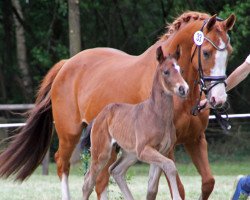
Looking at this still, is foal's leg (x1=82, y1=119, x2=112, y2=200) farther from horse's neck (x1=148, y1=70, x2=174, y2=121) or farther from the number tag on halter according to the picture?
the number tag on halter

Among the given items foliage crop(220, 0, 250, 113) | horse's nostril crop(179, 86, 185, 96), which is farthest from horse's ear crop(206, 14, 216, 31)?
foliage crop(220, 0, 250, 113)

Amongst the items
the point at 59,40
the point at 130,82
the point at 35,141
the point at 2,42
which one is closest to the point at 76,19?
the point at 59,40

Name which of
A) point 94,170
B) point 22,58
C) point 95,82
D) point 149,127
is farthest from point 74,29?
point 149,127

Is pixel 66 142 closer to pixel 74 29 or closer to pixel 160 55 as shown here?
pixel 160 55

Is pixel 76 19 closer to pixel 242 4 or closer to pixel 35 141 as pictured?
pixel 242 4

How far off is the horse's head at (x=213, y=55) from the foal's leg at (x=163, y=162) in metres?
0.59

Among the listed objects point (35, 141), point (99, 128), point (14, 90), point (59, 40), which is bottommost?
point (14, 90)

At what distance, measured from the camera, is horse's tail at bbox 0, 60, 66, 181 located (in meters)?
8.48

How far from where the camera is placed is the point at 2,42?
842 inches

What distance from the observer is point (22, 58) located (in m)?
20.2

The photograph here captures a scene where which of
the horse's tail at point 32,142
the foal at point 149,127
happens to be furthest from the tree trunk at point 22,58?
the foal at point 149,127

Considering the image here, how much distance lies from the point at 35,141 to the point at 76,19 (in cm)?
866

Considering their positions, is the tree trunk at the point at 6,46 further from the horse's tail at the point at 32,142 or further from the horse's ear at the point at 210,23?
the horse's ear at the point at 210,23

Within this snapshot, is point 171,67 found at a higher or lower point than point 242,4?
higher
